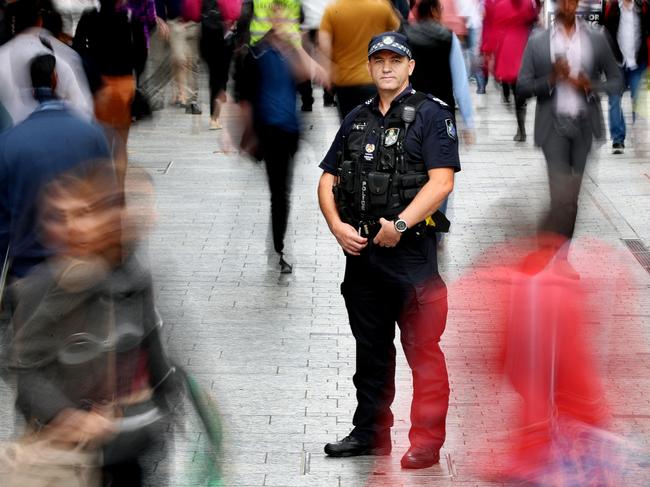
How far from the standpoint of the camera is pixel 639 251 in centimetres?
1009

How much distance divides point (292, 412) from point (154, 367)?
2.54 m

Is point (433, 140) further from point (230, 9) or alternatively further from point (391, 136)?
point (230, 9)

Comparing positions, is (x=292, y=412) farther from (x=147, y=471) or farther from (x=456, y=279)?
(x=456, y=279)

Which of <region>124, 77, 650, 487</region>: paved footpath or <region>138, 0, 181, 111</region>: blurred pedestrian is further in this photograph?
<region>138, 0, 181, 111</region>: blurred pedestrian

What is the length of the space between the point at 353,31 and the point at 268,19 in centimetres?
80

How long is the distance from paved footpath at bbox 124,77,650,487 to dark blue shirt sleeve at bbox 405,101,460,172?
0.38m

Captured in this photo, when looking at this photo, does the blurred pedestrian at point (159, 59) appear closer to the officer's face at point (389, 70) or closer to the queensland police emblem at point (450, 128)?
A: the officer's face at point (389, 70)

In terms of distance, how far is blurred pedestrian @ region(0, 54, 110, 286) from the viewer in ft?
18.7

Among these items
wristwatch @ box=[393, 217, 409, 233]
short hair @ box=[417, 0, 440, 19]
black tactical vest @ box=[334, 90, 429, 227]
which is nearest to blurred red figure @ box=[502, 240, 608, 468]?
wristwatch @ box=[393, 217, 409, 233]

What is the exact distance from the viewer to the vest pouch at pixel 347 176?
19.4 feet

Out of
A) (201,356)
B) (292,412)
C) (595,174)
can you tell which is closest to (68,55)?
(201,356)

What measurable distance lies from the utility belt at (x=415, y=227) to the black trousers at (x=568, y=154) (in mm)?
2606

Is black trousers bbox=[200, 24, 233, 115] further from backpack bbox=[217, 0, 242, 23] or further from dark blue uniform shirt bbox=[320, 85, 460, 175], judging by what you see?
dark blue uniform shirt bbox=[320, 85, 460, 175]

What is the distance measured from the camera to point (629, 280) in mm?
9242
